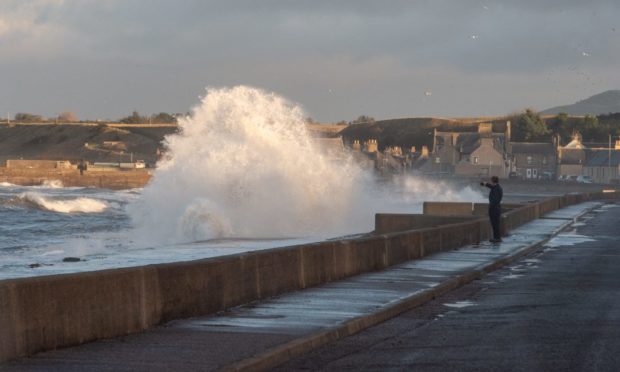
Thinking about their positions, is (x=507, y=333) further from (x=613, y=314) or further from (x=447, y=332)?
(x=613, y=314)

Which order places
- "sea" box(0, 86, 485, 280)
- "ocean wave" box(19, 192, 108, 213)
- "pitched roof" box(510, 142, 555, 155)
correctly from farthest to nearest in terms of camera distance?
"pitched roof" box(510, 142, 555, 155) → "ocean wave" box(19, 192, 108, 213) → "sea" box(0, 86, 485, 280)

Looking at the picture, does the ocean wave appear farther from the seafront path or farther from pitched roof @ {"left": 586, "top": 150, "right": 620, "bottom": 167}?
pitched roof @ {"left": 586, "top": 150, "right": 620, "bottom": 167}

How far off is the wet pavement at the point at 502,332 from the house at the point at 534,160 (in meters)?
143

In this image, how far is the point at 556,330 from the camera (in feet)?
42.8

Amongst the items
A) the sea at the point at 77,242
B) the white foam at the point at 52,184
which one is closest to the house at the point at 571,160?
the white foam at the point at 52,184

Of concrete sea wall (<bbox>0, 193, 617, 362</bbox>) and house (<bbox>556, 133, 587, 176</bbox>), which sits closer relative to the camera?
concrete sea wall (<bbox>0, 193, 617, 362</bbox>)

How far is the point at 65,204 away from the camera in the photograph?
7406 centimetres

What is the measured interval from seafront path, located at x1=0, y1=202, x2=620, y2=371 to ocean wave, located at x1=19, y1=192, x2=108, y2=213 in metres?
52.6

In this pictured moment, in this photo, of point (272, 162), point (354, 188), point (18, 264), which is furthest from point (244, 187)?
point (18, 264)

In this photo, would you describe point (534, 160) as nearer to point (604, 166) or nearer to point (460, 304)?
point (604, 166)

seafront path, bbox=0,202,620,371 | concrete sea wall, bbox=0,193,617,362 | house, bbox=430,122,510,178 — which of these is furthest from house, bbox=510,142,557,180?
concrete sea wall, bbox=0,193,617,362

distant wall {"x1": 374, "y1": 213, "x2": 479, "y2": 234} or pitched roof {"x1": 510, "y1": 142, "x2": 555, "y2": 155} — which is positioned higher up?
pitched roof {"x1": 510, "y1": 142, "x2": 555, "y2": 155}

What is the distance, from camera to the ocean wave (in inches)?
2815

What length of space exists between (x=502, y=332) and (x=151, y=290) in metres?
3.85
